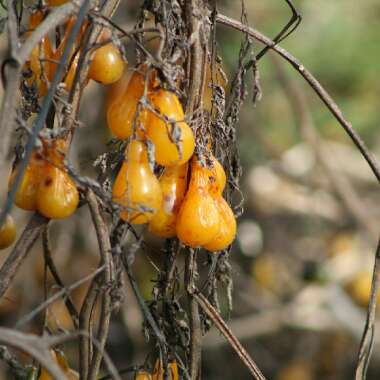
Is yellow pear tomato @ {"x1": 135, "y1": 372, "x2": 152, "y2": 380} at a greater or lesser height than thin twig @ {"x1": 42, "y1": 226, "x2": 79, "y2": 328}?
lesser

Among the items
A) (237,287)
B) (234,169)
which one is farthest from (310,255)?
(234,169)

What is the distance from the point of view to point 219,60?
3.04 feet

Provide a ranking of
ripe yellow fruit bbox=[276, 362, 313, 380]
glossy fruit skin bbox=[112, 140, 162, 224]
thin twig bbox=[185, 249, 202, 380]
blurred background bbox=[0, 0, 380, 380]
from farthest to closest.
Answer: ripe yellow fruit bbox=[276, 362, 313, 380] → blurred background bbox=[0, 0, 380, 380] → thin twig bbox=[185, 249, 202, 380] → glossy fruit skin bbox=[112, 140, 162, 224]

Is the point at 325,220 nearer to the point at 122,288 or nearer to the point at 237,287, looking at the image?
the point at 237,287

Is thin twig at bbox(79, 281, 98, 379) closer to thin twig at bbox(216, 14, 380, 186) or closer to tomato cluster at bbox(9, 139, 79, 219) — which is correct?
tomato cluster at bbox(9, 139, 79, 219)

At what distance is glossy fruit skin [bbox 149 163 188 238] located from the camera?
849 millimetres

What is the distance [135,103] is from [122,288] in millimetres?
200

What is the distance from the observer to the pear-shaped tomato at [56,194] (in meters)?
0.80

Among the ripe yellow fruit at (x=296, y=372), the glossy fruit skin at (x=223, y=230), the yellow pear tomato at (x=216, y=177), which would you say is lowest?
the ripe yellow fruit at (x=296, y=372)

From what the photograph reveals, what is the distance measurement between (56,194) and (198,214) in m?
0.16

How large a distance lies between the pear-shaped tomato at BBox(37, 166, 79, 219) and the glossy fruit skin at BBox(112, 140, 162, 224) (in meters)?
0.05

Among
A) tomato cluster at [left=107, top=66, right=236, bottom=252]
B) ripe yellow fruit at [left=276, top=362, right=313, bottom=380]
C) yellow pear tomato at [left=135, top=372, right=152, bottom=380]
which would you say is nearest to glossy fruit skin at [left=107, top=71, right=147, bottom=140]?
tomato cluster at [left=107, top=66, right=236, bottom=252]

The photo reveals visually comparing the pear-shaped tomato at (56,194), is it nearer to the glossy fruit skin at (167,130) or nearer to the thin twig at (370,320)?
the glossy fruit skin at (167,130)

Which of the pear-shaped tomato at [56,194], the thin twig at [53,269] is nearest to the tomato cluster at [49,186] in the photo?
the pear-shaped tomato at [56,194]
